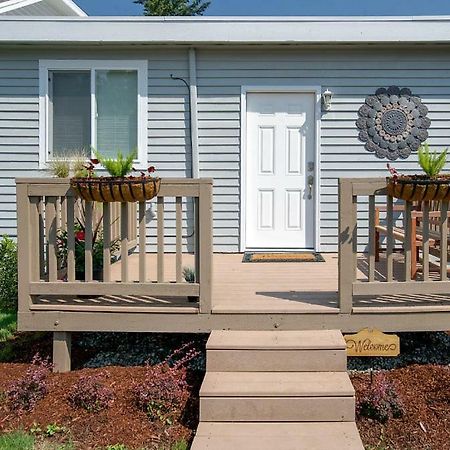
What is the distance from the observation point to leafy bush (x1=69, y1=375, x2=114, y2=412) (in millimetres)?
3529

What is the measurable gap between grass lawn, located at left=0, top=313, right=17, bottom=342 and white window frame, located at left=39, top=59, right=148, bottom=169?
1991mm

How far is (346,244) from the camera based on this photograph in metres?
3.86

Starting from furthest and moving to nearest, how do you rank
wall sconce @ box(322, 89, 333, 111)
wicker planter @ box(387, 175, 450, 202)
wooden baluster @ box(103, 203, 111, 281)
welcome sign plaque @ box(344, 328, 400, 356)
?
wall sconce @ box(322, 89, 333, 111) → wooden baluster @ box(103, 203, 111, 281) → welcome sign plaque @ box(344, 328, 400, 356) → wicker planter @ box(387, 175, 450, 202)

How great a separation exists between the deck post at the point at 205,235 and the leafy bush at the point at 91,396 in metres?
0.91

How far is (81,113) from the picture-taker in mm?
6820

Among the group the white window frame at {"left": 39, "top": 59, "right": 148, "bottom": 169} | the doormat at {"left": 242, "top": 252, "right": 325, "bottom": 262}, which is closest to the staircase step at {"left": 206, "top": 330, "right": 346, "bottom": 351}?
the doormat at {"left": 242, "top": 252, "right": 325, "bottom": 262}

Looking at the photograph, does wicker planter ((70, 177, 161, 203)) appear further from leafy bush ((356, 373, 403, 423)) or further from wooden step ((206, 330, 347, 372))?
leafy bush ((356, 373, 403, 423))

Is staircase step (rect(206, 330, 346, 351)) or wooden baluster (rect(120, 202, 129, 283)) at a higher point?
wooden baluster (rect(120, 202, 129, 283))

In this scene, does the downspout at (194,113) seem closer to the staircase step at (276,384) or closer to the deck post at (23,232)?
the deck post at (23,232)

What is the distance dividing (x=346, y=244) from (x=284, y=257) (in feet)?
8.59

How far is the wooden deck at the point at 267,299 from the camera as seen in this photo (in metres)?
3.99

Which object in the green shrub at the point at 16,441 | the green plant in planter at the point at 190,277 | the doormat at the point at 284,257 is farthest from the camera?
the doormat at the point at 284,257

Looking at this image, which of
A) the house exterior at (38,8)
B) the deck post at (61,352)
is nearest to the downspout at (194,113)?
the deck post at (61,352)

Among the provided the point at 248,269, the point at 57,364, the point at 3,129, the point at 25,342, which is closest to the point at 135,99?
the point at 3,129
